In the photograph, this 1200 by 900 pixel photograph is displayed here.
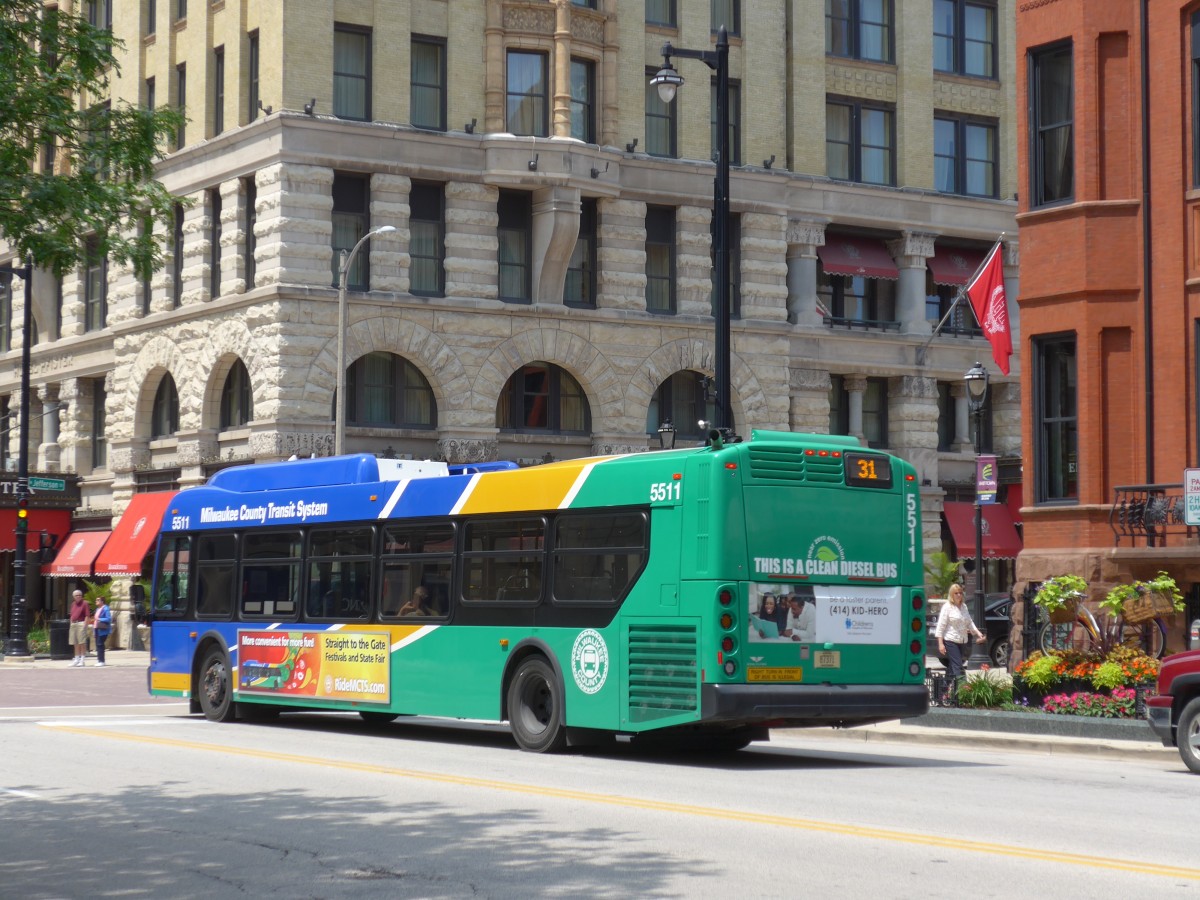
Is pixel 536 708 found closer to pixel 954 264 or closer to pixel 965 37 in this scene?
pixel 954 264

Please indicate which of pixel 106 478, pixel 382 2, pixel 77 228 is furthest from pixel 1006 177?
pixel 77 228

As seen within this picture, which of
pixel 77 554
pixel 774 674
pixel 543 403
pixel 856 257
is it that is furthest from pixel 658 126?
pixel 774 674

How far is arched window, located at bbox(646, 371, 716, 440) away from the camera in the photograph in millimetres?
48312

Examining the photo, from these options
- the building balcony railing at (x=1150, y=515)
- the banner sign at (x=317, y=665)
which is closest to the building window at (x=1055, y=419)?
the building balcony railing at (x=1150, y=515)

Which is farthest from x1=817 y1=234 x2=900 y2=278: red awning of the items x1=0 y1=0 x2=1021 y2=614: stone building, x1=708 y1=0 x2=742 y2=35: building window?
x1=708 y1=0 x2=742 y2=35: building window

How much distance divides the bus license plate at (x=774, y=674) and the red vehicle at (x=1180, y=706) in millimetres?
3395

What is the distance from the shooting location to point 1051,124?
2725cm

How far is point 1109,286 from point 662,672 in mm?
11963

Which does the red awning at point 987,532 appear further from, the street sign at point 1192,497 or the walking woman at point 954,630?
the street sign at point 1192,497

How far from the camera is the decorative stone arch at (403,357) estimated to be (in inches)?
1687

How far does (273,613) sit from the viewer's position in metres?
23.1

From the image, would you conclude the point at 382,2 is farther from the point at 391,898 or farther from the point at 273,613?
the point at 391,898

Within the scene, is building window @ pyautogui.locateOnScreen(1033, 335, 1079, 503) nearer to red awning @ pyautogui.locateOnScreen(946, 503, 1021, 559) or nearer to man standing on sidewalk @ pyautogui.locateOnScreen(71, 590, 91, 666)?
red awning @ pyautogui.locateOnScreen(946, 503, 1021, 559)

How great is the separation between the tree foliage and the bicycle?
13.2 m
